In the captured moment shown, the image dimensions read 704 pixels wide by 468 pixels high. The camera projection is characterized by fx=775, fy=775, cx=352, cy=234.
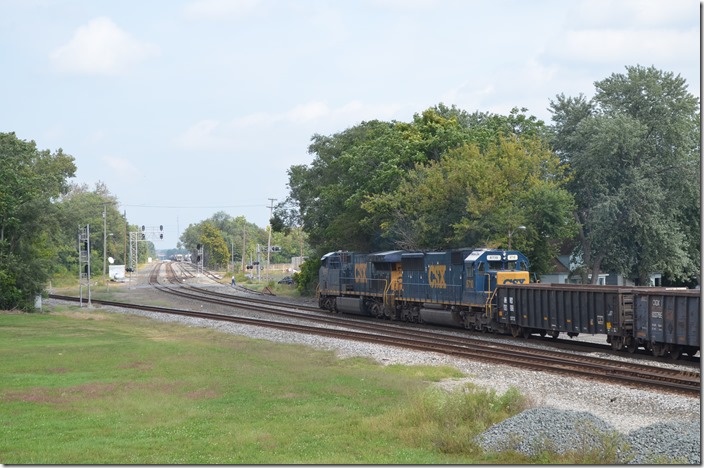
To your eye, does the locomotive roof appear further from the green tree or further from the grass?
the green tree

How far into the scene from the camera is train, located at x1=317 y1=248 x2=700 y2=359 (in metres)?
25.1

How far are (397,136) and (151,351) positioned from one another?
3245cm

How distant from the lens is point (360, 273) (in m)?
47.7

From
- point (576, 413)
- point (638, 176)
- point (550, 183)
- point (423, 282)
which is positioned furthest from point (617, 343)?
point (638, 176)

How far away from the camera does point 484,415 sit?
50.3 feet

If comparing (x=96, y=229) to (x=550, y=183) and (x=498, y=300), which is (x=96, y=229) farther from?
(x=498, y=300)

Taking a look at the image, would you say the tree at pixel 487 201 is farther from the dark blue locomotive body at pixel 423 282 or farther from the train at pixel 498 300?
the train at pixel 498 300

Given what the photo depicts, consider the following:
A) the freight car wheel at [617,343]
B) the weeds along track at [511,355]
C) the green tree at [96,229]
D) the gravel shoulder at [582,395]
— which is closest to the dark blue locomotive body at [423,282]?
the weeds along track at [511,355]

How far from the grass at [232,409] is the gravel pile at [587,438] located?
36cm

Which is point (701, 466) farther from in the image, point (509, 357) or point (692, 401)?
point (509, 357)

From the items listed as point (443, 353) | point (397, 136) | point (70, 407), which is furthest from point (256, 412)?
point (397, 136)

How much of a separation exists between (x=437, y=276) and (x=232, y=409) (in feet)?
73.7

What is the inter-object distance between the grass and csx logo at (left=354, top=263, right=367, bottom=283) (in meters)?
18.3

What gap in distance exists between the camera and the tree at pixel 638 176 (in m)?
56.4
